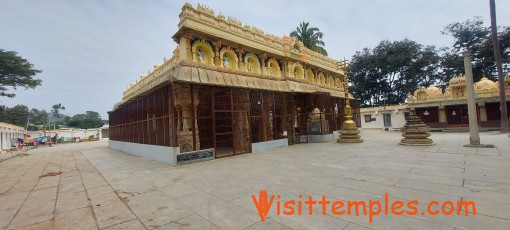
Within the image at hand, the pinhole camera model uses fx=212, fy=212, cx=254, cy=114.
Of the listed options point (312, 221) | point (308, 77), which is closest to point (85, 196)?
point (312, 221)

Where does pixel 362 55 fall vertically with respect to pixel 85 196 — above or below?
above

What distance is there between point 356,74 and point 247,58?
33.6 meters

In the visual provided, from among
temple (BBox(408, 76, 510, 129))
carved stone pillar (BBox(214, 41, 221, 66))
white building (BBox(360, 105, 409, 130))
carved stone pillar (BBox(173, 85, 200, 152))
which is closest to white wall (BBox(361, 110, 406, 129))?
white building (BBox(360, 105, 409, 130))

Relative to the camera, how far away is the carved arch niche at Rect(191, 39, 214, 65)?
1141 centimetres

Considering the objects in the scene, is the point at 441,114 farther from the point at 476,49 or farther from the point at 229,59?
the point at 229,59

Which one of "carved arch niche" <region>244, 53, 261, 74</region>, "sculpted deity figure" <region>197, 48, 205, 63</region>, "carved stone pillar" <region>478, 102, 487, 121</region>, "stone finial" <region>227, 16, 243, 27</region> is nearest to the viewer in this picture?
"sculpted deity figure" <region>197, 48, 205, 63</region>

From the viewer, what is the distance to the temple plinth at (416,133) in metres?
11.2

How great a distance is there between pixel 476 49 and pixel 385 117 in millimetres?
15568

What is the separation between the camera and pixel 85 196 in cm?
510

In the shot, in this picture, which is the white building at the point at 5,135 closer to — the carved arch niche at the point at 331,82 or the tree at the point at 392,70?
the carved arch niche at the point at 331,82

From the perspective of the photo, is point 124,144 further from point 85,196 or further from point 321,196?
point 321,196

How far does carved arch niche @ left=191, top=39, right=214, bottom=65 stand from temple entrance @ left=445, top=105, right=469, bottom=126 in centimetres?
2590

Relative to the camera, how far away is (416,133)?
11.4 m

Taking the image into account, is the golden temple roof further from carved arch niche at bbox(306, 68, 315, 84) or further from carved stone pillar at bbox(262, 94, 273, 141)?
carved arch niche at bbox(306, 68, 315, 84)
